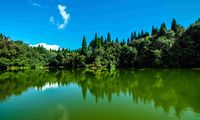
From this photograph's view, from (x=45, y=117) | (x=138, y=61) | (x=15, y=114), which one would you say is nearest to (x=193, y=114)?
(x=45, y=117)

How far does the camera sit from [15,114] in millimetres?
11789

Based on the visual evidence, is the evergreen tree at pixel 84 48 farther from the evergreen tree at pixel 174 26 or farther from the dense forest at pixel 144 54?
the evergreen tree at pixel 174 26

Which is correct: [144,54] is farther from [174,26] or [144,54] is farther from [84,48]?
[84,48]

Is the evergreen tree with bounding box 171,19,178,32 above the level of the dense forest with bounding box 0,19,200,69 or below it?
above

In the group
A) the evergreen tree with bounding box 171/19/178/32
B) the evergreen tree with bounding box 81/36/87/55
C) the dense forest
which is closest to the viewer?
the dense forest

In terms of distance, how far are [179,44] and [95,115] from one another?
153ft

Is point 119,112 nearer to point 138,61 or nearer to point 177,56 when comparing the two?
point 177,56

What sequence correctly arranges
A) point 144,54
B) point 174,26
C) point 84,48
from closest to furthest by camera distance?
point 144,54 < point 174,26 < point 84,48

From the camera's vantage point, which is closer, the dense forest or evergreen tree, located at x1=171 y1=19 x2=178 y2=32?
the dense forest

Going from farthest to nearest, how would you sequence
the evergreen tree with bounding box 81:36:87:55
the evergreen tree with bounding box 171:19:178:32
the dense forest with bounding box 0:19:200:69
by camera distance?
the evergreen tree with bounding box 81:36:87:55, the evergreen tree with bounding box 171:19:178:32, the dense forest with bounding box 0:19:200:69

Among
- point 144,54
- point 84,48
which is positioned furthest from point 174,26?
point 84,48

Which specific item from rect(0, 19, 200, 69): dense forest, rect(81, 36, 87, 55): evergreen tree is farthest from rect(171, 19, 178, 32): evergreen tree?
rect(81, 36, 87, 55): evergreen tree

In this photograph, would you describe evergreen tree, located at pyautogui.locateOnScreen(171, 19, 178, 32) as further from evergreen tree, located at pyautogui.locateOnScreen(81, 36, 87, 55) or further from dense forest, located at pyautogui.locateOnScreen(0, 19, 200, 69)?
evergreen tree, located at pyautogui.locateOnScreen(81, 36, 87, 55)

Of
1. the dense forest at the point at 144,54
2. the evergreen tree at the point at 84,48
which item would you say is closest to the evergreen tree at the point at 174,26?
the dense forest at the point at 144,54
